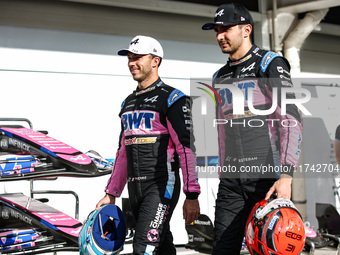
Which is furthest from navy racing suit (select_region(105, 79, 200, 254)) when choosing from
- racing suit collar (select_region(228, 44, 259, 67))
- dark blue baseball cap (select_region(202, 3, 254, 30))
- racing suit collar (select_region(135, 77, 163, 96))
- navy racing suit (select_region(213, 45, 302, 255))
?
dark blue baseball cap (select_region(202, 3, 254, 30))

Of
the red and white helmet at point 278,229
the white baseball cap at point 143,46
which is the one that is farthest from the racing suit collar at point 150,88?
the red and white helmet at point 278,229

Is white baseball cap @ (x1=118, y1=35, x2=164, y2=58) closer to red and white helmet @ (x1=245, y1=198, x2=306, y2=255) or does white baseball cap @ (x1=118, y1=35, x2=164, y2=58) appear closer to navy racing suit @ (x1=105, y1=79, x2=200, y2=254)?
navy racing suit @ (x1=105, y1=79, x2=200, y2=254)

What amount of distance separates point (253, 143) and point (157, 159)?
0.85 metres

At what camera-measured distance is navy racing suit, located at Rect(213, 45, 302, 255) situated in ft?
11.4

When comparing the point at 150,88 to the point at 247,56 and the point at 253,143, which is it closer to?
the point at 247,56

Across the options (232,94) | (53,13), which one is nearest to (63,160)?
(232,94)

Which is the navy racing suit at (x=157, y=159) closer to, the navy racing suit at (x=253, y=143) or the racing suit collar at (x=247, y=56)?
the navy racing suit at (x=253, y=143)

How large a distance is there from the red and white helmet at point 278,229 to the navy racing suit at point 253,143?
255 mm

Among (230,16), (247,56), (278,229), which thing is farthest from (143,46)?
(278,229)

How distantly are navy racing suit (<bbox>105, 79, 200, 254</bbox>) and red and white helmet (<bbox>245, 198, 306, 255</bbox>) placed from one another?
2.57 ft

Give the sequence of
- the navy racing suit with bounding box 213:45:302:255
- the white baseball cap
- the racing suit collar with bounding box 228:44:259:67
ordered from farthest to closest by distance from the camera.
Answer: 1. the white baseball cap
2. the racing suit collar with bounding box 228:44:259:67
3. the navy racing suit with bounding box 213:45:302:255

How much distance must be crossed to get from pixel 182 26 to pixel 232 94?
17.5ft

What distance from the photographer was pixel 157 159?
412 centimetres

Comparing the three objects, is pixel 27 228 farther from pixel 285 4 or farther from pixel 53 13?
pixel 285 4
